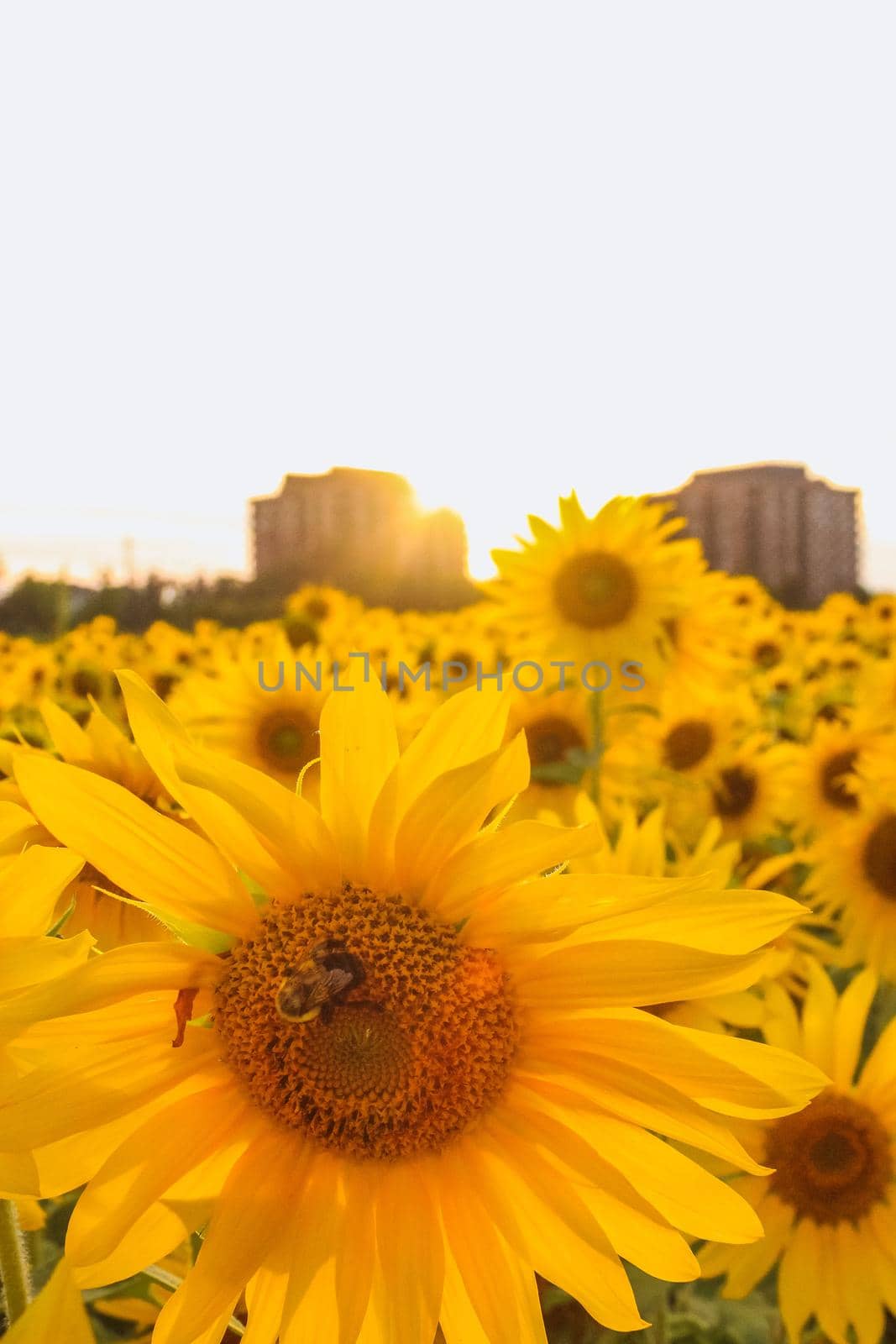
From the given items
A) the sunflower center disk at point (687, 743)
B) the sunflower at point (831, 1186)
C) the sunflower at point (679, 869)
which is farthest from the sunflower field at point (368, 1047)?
the sunflower center disk at point (687, 743)

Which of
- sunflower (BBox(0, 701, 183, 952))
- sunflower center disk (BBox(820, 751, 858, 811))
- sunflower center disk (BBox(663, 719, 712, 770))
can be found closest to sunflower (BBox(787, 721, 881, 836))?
sunflower center disk (BBox(820, 751, 858, 811))

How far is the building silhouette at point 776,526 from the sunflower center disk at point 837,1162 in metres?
30.9

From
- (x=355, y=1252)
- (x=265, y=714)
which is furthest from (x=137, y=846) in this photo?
(x=265, y=714)

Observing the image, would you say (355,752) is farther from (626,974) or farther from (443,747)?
(626,974)

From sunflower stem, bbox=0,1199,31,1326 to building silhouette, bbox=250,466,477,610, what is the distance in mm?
18136

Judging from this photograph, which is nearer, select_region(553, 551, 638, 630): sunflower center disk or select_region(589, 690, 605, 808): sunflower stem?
select_region(589, 690, 605, 808): sunflower stem

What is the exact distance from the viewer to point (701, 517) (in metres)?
39.0

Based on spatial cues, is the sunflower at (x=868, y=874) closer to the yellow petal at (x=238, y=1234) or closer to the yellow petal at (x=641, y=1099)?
the yellow petal at (x=641, y=1099)

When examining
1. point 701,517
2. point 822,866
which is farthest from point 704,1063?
point 701,517

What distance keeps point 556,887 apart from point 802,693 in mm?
5931

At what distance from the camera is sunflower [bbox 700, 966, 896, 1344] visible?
209 cm

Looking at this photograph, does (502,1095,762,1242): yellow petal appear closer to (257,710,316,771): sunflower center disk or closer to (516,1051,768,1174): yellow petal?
(516,1051,768,1174): yellow petal

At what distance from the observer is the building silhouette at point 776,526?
34.1 meters

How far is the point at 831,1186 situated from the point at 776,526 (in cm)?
3755
